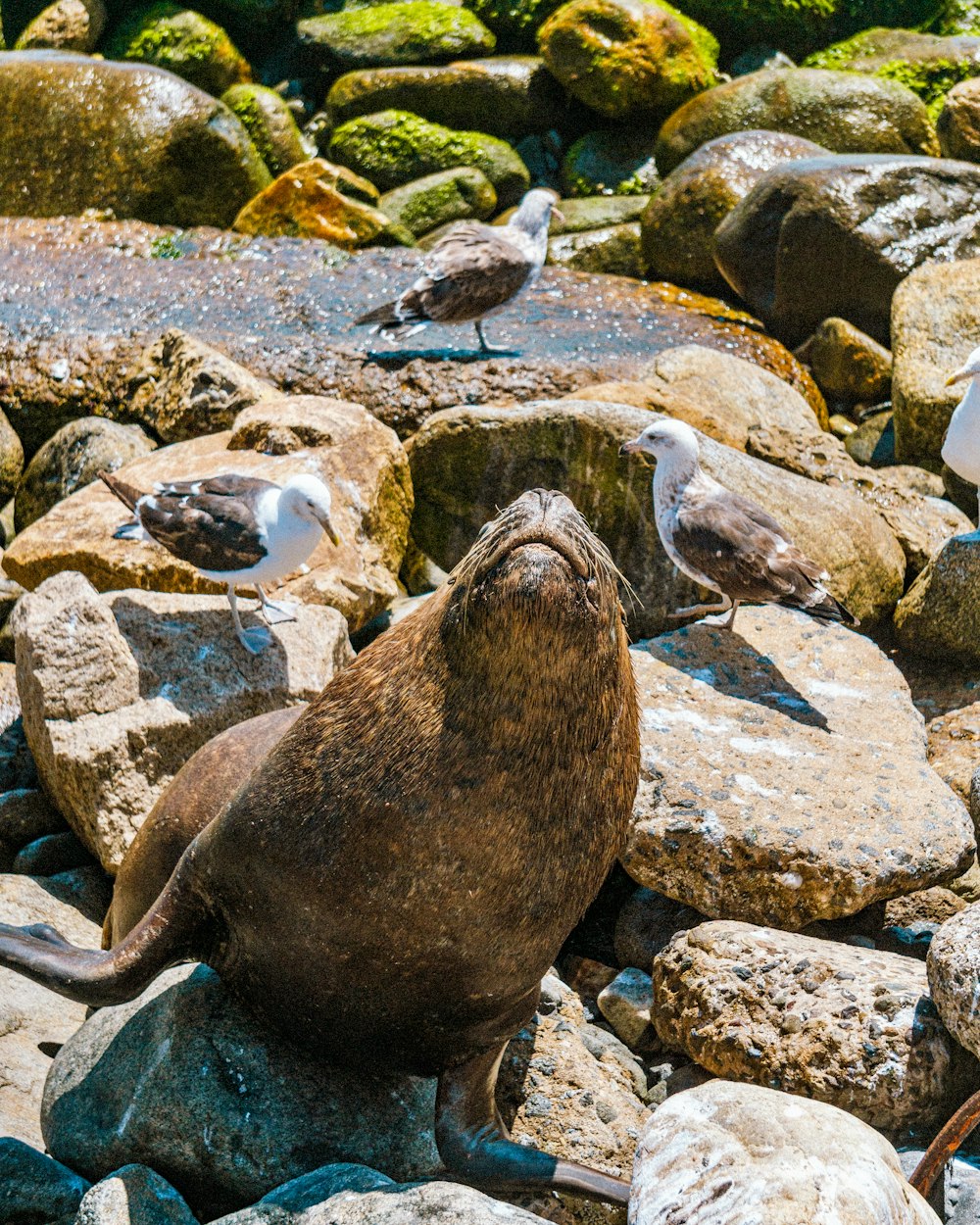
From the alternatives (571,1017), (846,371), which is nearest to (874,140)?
(846,371)

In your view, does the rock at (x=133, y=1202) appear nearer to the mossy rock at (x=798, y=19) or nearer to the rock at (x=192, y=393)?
Result: the rock at (x=192, y=393)

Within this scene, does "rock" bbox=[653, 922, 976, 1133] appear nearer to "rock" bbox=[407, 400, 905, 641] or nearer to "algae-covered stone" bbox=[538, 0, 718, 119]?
"rock" bbox=[407, 400, 905, 641]

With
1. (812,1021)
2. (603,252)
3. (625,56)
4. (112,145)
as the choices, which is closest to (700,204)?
(603,252)

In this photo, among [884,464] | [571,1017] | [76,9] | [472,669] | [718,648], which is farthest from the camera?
[76,9]

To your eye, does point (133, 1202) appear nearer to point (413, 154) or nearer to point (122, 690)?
point (122, 690)

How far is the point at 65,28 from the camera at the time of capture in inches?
820

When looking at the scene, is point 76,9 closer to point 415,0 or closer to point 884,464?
point 415,0

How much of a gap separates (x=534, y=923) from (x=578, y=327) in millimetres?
10147

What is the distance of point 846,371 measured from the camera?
12.4 meters

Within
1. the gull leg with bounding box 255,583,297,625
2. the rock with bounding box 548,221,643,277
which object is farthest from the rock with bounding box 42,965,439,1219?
the rock with bounding box 548,221,643,277

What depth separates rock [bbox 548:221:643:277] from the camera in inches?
638

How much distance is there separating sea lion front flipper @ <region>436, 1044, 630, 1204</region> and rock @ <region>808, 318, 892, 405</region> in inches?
384

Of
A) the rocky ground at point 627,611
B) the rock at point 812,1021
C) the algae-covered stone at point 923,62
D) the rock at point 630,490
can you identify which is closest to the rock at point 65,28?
the rocky ground at point 627,611

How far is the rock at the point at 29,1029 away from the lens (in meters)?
Result: 3.68
